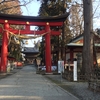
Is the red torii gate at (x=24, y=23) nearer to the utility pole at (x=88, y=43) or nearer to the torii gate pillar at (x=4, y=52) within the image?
the torii gate pillar at (x=4, y=52)

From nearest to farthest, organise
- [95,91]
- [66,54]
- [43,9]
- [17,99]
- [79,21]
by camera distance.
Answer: [17,99] → [95,91] → [66,54] → [43,9] → [79,21]

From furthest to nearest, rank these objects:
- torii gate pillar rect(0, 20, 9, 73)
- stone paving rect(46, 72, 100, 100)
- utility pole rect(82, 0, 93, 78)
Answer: torii gate pillar rect(0, 20, 9, 73) < utility pole rect(82, 0, 93, 78) < stone paving rect(46, 72, 100, 100)

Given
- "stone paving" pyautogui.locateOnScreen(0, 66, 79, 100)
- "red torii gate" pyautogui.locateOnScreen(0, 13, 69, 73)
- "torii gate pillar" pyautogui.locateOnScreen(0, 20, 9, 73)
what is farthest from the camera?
"red torii gate" pyautogui.locateOnScreen(0, 13, 69, 73)

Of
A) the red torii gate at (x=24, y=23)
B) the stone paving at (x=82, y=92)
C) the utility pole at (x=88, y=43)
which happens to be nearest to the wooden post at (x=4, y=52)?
the red torii gate at (x=24, y=23)

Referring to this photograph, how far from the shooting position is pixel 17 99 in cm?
977

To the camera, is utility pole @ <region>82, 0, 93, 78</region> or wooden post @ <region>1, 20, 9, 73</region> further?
wooden post @ <region>1, 20, 9, 73</region>

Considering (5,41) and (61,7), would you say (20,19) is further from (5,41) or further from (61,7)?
(61,7)

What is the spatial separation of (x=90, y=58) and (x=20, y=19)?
1479 centimetres

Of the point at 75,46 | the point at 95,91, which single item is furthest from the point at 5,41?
the point at 95,91

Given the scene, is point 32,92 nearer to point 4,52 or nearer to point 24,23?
point 4,52

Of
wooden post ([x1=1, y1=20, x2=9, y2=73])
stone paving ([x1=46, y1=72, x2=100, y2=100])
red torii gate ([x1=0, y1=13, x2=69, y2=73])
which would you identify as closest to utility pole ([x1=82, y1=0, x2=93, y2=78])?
stone paving ([x1=46, y1=72, x2=100, y2=100])

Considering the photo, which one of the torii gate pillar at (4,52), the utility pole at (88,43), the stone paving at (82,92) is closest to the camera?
the stone paving at (82,92)

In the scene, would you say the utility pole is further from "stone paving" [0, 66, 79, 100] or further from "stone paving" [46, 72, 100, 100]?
"stone paving" [46, 72, 100, 100]

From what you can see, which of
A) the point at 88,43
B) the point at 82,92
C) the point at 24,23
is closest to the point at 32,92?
the point at 82,92
